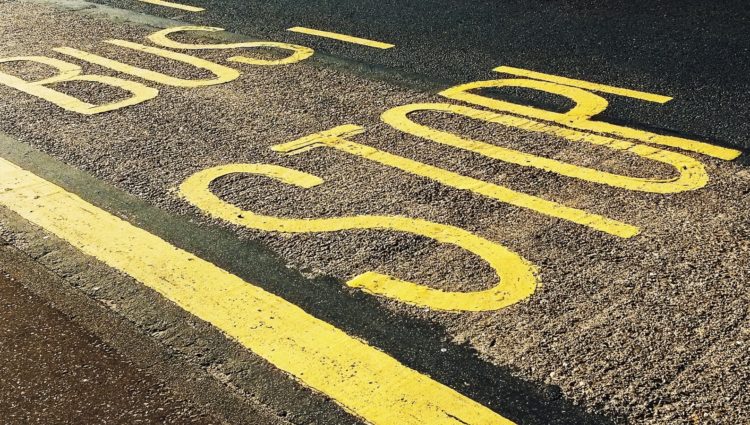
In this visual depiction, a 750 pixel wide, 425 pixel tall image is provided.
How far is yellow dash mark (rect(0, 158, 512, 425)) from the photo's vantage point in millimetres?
2924

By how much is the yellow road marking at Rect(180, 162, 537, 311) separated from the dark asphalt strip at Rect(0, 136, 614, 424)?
0.13m

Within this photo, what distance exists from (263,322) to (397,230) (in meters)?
0.90

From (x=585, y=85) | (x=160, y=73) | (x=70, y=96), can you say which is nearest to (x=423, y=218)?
(x=585, y=85)

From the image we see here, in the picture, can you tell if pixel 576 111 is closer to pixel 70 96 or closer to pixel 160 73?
pixel 160 73

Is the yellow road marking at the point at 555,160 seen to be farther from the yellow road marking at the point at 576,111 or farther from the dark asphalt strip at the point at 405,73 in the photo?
the dark asphalt strip at the point at 405,73

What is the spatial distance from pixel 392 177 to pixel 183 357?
179cm

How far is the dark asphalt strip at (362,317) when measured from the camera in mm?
2920

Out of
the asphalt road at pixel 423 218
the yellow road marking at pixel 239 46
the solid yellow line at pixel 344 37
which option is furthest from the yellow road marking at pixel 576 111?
the yellow road marking at pixel 239 46

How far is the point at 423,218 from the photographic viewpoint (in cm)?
421

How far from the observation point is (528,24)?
7.73 metres

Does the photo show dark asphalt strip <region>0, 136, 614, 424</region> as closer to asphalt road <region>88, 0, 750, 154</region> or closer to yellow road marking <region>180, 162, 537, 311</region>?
yellow road marking <region>180, 162, 537, 311</region>

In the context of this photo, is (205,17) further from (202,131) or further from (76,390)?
(76,390)

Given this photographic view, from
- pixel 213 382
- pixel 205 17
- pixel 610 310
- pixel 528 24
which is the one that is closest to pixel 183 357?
pixel 213 382

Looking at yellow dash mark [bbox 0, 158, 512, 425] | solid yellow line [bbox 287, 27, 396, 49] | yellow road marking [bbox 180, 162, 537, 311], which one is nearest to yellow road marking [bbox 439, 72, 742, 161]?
solid yellow line [bbox 287, 27, 396, 49]
